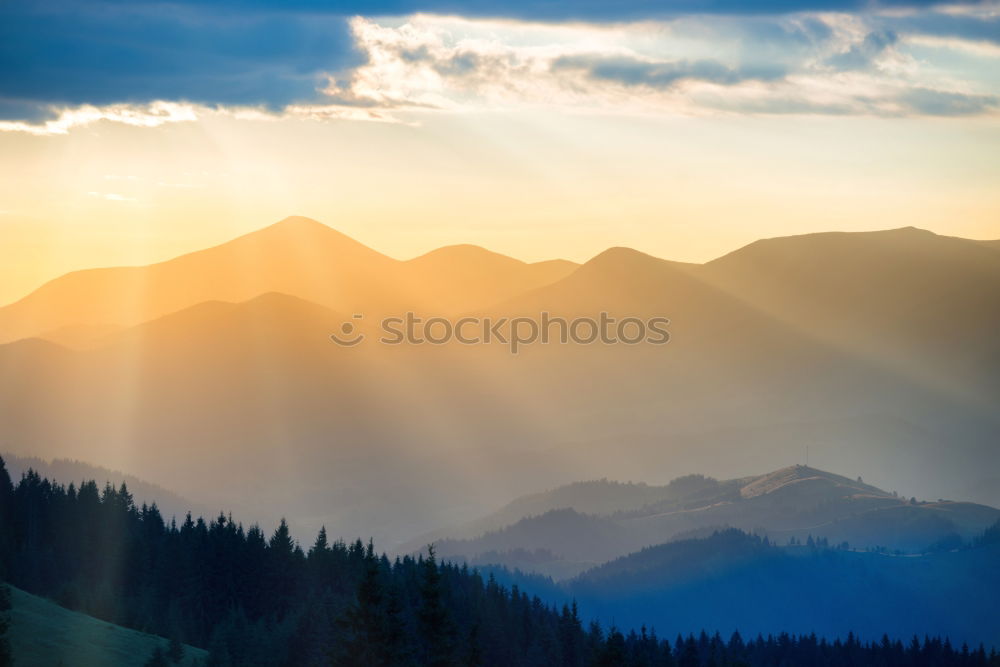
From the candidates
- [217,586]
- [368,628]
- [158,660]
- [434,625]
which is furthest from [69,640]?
[217,586]

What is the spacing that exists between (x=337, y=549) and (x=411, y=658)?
99.1 m

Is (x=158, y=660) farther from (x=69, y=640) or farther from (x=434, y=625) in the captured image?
(x=434, y=625)

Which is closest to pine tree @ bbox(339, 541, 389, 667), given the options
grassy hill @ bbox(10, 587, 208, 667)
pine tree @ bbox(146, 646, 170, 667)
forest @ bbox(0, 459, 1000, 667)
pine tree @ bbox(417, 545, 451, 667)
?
pine tree @ bbox(417, 545, 451, 667)

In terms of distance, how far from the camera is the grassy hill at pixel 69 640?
94.2 m

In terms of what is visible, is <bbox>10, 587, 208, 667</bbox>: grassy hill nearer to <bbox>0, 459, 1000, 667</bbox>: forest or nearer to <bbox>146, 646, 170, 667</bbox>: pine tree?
<bbox>146, 646, 170, 667</bbox>: pine tree

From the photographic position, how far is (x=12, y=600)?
103 metres

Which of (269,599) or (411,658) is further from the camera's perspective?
(269,599)

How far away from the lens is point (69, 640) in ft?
323

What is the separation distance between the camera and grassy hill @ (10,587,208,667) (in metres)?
94.2

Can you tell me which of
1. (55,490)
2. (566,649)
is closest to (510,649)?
(566,649)

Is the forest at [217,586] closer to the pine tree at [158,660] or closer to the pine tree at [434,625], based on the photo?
the pine tree at [158,660]

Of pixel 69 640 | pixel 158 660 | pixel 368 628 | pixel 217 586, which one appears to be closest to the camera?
pixel 368 628

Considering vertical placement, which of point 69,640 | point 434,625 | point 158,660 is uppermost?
point 434,625

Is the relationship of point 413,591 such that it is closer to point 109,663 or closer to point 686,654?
point 686,654
